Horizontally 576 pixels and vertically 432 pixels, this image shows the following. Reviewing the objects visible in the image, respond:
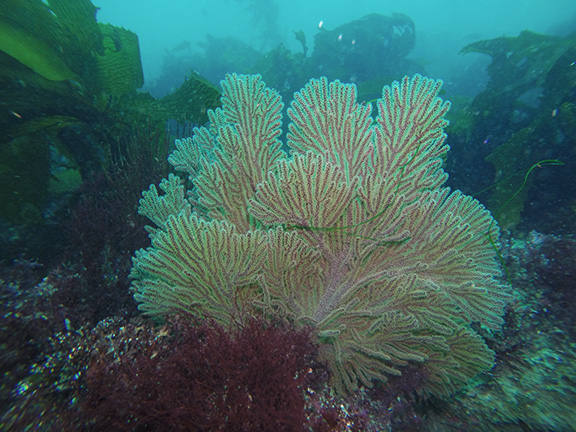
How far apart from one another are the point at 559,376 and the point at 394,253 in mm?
1920

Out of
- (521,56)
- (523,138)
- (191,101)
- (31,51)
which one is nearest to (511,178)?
(523,138)

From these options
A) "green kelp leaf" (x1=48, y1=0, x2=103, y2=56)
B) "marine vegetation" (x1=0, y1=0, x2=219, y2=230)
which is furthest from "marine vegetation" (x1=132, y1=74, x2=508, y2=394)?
"green kelp leaf" (x1=48, y1=0, x2=103, y2=56)

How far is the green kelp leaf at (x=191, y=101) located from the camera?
528 centimetres

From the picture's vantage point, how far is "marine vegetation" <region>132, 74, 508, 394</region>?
245 centimetres

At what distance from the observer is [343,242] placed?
2691 mm

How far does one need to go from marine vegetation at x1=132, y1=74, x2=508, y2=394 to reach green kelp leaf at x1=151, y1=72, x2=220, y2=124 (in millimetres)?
2633

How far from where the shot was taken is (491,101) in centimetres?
791

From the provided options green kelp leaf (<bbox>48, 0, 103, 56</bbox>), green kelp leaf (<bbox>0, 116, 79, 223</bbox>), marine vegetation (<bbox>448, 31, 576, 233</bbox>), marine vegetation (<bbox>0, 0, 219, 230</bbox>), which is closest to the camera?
green kelp leaf (<bbox>0, 116, 79, 223</bbox>)

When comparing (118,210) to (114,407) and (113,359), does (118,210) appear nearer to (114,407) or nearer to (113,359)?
(113,359)

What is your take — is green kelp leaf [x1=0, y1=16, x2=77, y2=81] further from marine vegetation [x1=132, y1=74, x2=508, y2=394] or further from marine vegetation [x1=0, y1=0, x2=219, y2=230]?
marine vegetation [x1=132, y1=74, x2=508, y2=394]

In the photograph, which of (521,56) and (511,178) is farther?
(521,56)

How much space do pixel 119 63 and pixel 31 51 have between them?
1438 millimetres

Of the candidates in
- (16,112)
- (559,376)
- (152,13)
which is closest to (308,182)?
(559,376)

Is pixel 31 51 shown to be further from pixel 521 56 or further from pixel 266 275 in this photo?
pixel 521 56
